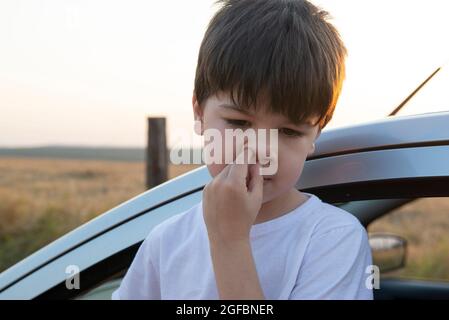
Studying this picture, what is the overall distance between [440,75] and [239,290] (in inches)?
33.9

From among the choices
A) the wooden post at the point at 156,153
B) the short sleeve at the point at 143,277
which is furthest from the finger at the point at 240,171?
the wooden post at the point at 156,153

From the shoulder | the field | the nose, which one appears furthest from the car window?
the nose

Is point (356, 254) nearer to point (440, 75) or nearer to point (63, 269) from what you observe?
point (440, 75)

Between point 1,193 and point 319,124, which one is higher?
point 319,124

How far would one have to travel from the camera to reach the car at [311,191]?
1481 mm

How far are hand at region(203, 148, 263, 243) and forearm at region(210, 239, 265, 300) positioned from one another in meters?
0.02

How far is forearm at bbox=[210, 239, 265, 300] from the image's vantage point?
4.42 ft

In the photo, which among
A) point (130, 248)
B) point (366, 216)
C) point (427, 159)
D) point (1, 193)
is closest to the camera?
point (427, 159)

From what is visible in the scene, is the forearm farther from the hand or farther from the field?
the field

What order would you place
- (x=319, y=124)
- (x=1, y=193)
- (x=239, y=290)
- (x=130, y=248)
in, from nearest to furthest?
(x=239, y=290), (x=319, y=124), (x=130, y=248), (x=1, y=193)

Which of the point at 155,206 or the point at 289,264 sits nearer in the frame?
the point at 289,264

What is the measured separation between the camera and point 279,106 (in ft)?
4.85
